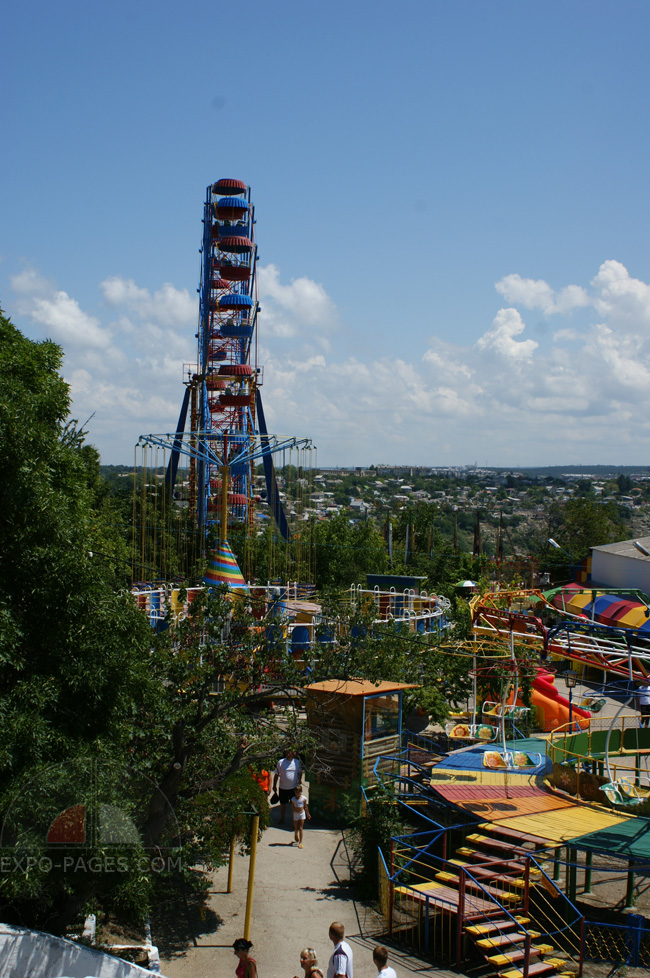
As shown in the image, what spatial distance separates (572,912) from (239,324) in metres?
41.1

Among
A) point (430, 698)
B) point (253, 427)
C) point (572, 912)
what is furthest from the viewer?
point (253, 427)

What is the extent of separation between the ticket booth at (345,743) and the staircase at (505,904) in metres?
2.45

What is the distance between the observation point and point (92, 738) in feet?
27.5

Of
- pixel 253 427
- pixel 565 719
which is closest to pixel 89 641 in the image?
pixel 565 719

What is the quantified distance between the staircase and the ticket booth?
2.45m

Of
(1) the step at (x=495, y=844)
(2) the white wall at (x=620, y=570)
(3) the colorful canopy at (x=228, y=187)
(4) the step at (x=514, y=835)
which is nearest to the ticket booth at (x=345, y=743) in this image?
(1) the step at (x=495, y=844)

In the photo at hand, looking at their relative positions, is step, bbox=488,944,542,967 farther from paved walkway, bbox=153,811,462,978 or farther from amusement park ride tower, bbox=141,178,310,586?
amusement park ride tower, bbox=141,178,310,586

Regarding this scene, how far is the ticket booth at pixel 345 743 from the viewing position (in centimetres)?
1392

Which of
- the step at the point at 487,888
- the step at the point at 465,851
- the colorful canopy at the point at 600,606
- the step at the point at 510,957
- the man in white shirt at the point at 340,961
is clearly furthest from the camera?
the colorful canopy at the point at 600,606

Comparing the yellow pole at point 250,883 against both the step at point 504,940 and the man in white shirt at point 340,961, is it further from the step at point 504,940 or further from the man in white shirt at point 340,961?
the step at point 504,940

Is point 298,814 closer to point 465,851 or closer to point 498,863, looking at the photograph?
point 465,851

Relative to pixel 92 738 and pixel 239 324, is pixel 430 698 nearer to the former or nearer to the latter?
pixel 92 738

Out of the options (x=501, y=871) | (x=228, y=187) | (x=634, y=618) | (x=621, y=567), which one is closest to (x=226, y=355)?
(x=228, y=187)

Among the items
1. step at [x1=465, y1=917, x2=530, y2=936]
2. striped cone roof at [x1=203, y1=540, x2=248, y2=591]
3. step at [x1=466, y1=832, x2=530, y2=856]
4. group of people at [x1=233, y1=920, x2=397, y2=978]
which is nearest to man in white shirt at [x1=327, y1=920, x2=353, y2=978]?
group of people at [x1=233, y1=920, x2=397, y2=978]
